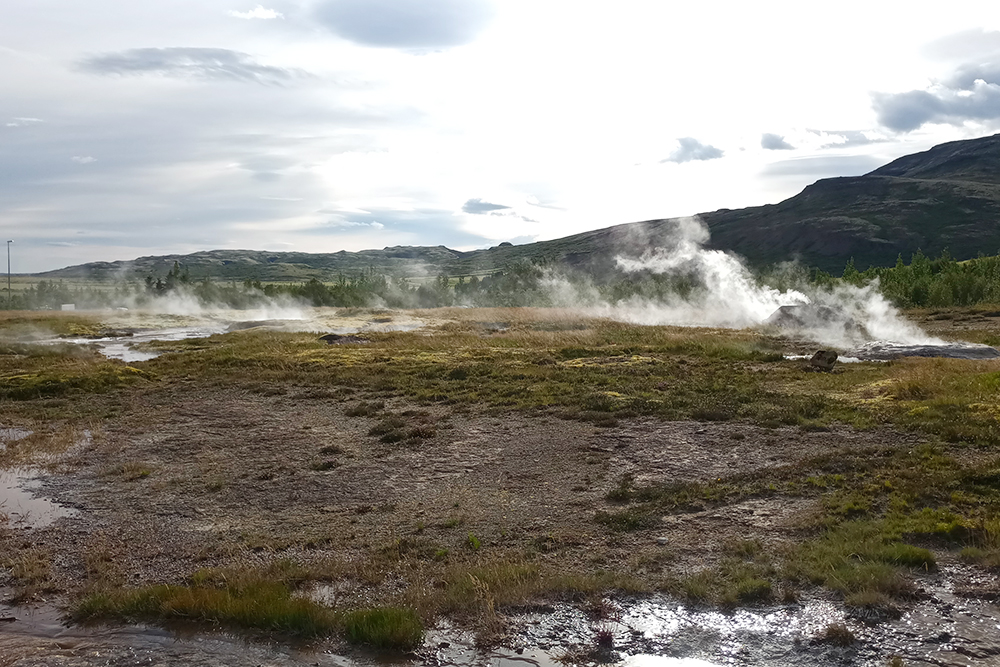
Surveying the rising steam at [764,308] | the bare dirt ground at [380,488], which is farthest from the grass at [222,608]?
the rising steam at [764,308]

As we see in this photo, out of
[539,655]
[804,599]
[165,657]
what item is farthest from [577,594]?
[165,657]

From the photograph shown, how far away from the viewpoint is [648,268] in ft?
605

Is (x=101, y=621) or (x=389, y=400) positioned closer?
(x=101, y=621)

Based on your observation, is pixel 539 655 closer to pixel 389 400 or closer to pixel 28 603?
pixel 28 603

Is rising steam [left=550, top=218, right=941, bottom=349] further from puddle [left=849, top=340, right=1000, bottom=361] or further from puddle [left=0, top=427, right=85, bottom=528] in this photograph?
puddle [left=0, top=427, right=85, bottom=528]

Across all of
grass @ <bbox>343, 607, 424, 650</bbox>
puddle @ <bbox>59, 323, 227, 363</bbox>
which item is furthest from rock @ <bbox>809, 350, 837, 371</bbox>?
puddle @ <bbox>59, 323, 227, 363</bbox>

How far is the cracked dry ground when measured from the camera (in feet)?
39.6

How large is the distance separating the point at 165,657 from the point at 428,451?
11.0 m

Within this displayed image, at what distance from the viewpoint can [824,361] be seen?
31.9 meters

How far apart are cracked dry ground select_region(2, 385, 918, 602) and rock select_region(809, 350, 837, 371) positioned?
1273 cm

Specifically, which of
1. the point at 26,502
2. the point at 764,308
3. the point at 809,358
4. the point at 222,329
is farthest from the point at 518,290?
the point at 26,502

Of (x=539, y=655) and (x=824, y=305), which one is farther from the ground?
(x=824, y=305)

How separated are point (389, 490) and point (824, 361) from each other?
23602 millimetres

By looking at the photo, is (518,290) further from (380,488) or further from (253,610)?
(253,610)
